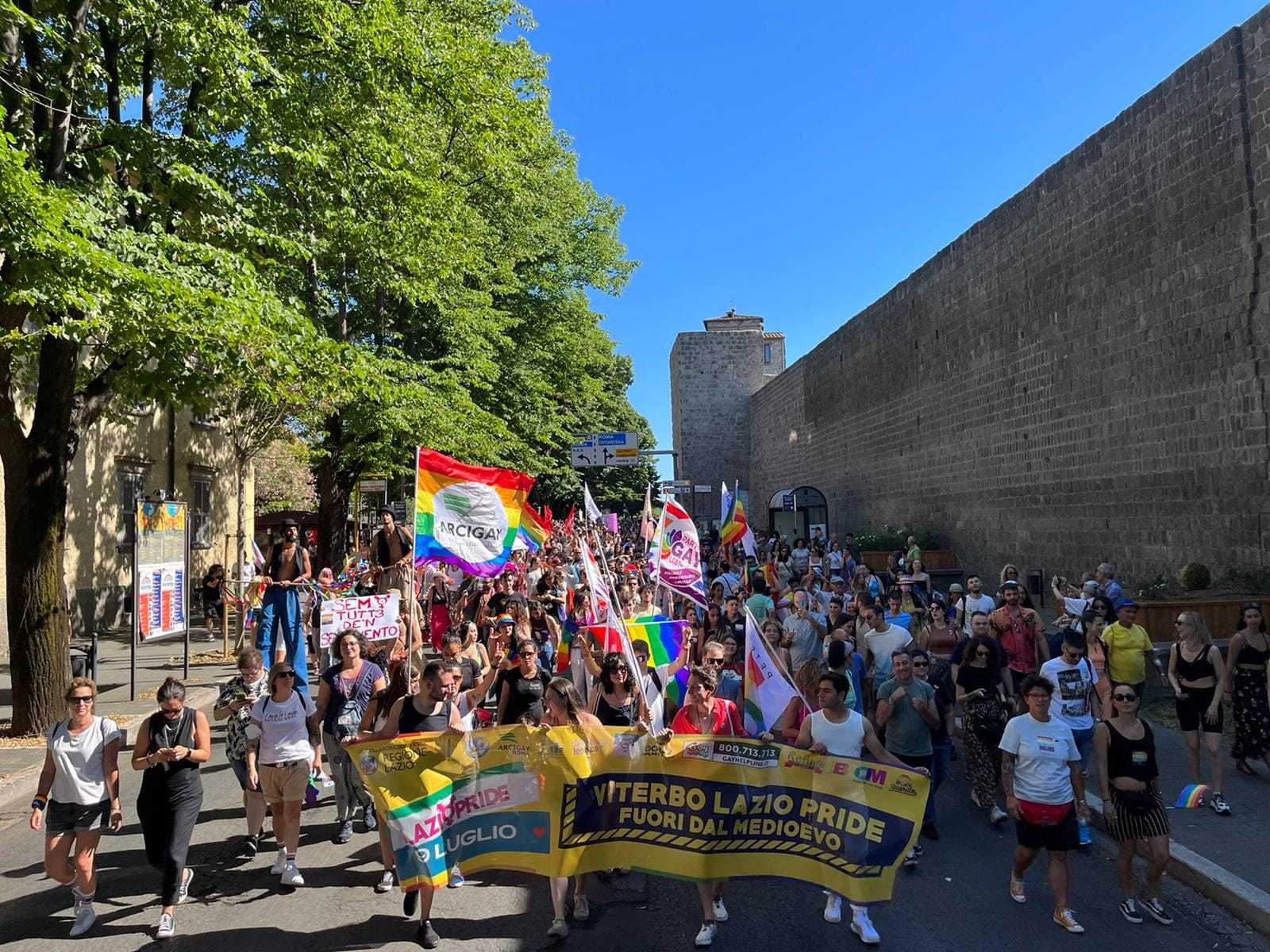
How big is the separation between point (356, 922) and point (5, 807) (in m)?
4.14

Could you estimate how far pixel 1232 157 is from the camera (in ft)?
40.7

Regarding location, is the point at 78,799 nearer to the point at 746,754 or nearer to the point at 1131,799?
the point at 746,754

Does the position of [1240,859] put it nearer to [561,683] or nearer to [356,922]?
[561,683]

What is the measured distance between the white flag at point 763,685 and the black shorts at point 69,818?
4061 mm

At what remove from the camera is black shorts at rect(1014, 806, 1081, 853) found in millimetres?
4965

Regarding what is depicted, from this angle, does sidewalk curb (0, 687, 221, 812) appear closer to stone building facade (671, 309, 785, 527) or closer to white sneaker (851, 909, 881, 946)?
white sneaker (851, 909, 881, 946)

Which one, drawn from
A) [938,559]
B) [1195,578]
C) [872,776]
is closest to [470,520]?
[872,776]

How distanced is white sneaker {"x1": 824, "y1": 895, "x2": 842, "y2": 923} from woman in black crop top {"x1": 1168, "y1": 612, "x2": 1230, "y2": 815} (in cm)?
347

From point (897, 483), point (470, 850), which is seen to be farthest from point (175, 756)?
point (897, 483)

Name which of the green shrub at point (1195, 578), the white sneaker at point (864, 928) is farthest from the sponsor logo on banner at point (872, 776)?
the green shrub at point (1195, 578)

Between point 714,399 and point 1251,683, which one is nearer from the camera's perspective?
point 1251,683

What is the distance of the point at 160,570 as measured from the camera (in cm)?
1107

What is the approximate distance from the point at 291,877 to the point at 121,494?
52.3 ft

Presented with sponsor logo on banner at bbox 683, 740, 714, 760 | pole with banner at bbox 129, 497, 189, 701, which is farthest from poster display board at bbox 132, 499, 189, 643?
sponsor logo on banner at bbox 683, 740, 714, 760
